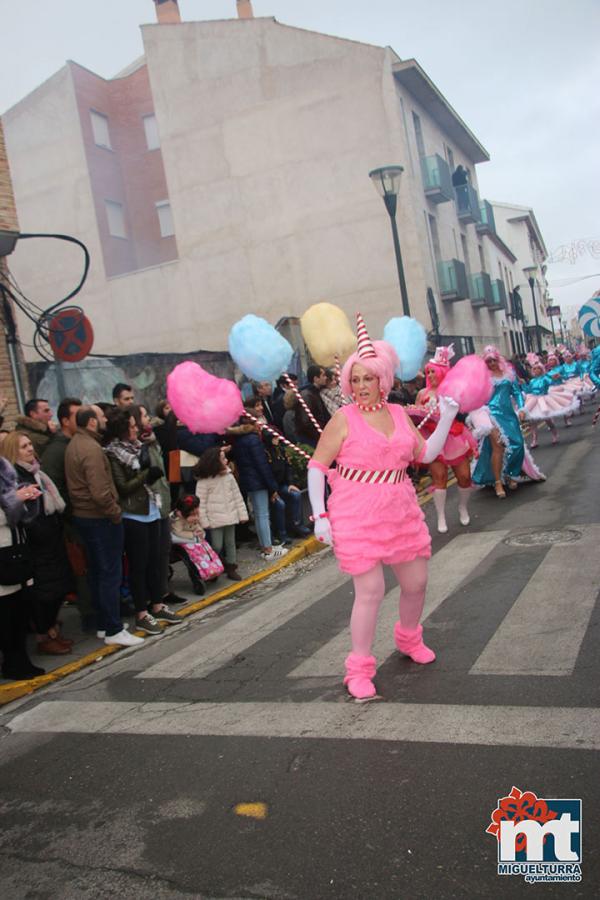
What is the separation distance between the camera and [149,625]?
674 cm

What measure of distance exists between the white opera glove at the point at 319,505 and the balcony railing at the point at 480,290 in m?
26.5

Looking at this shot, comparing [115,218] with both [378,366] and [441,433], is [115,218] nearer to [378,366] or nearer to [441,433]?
[378,366]

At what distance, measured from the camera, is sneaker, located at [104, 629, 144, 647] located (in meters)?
6.45

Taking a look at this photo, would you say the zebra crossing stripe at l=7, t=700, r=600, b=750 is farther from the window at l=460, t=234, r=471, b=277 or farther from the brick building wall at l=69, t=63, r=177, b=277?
the window at l=460, t=234, r=471, b=277

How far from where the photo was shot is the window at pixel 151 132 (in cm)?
2755

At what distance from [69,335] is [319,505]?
8.02 metres

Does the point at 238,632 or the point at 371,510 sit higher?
the point at 371,510

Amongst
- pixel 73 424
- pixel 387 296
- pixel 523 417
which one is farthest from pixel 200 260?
pixel 73 424

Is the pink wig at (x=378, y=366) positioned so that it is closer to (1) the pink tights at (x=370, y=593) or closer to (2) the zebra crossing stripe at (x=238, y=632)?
(1) the pink tights at (x=370, y=593)

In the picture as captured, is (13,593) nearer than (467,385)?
No

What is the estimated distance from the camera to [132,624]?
708cm

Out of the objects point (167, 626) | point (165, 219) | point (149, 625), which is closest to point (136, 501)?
point (149, 625)

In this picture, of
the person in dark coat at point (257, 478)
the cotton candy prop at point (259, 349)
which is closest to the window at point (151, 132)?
the person in dark coat at point (257, 478)

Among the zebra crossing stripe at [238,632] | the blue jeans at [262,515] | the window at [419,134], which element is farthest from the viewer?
the window at [419,134]
